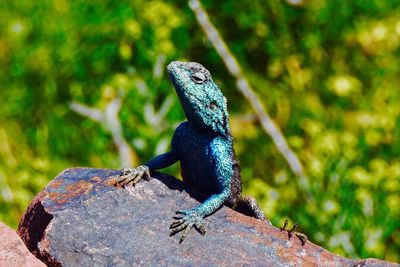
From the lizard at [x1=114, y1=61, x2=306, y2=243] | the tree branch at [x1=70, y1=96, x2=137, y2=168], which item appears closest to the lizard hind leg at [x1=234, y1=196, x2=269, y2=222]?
the lizard at [x1=114, y1=61, x2=306, y2=243]

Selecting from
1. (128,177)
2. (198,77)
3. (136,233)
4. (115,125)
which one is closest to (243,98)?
(115,125)

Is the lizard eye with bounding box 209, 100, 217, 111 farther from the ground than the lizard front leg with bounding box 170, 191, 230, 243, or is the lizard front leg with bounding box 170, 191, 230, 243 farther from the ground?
the lizard eye with bounding box 209, 100, 217, 111

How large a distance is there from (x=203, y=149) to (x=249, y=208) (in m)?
0.49

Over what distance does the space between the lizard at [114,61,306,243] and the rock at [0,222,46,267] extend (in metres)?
0.64

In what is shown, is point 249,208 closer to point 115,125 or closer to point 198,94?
point 198,94

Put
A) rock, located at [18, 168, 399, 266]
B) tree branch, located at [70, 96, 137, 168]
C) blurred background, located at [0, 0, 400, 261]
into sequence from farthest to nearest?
tree branch, located at [70, 96, 137, 168] < blurred background, located at [0, 0, 400, 261] < rock, located at [18, 168, 399, 266]

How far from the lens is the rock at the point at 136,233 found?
4445mm

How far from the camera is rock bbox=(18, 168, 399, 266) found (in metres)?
4.45

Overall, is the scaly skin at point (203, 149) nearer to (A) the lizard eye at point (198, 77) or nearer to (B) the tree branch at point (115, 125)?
(A) the lizard eye at point (198, 77)

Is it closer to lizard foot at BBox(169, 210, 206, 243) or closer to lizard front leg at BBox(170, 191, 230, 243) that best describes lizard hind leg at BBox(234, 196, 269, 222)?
lizard front leg at BBox(170, 191, 230, 243)

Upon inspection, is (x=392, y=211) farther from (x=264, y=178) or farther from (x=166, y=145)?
(x=166, y=145)

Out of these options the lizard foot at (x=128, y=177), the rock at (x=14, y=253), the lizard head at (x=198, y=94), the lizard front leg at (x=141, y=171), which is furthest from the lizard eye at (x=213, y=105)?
the rock at (x=14, y=253)

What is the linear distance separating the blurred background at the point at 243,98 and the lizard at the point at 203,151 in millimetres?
2460

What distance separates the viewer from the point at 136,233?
4.55 meters
